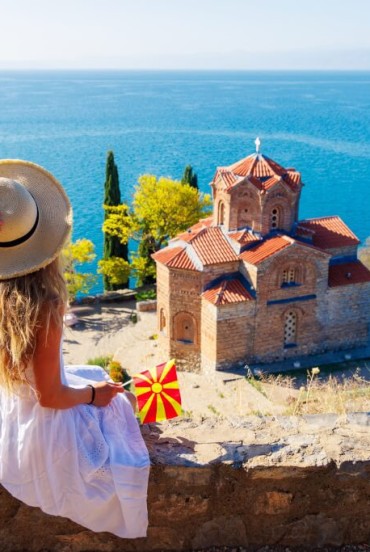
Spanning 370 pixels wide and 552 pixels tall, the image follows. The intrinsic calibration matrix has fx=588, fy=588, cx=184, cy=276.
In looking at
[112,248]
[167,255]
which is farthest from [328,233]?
[112,248]

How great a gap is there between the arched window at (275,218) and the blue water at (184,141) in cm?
2781

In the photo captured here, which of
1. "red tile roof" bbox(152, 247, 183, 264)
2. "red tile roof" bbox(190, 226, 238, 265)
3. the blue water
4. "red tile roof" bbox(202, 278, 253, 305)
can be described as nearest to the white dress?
"red tile roof" bbox(202, 278, 253, 305)

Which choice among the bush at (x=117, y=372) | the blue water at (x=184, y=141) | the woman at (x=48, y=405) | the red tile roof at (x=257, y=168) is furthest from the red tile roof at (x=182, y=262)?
the blue water at (x=184, y=141)

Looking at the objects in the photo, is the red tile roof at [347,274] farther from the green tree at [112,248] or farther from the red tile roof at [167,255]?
the green tree at [112,248]

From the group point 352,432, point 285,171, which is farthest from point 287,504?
point 285,171

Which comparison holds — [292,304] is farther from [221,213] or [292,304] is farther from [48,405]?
[48,405]

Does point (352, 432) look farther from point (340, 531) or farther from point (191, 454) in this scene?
point (191, 454)

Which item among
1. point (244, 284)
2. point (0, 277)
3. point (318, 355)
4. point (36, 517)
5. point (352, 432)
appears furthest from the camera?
point (318, 355)

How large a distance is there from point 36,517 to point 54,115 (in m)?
120

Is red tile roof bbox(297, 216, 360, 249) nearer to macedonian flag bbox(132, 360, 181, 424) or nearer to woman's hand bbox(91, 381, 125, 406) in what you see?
macedonian flag bbox(132, 360, 181, 424)

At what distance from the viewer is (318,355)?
69.4 ft

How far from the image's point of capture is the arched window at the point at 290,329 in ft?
67.3

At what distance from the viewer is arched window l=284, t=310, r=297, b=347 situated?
20.5 m

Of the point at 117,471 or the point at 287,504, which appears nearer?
the point at 117,471
